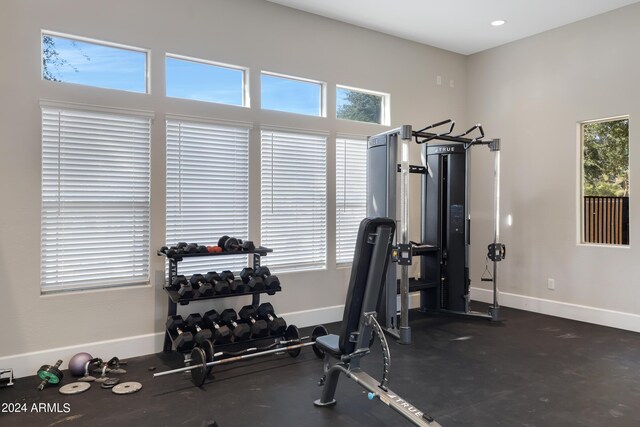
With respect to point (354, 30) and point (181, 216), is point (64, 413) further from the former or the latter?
point (354, 30)

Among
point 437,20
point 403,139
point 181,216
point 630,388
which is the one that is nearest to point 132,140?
point 181,216

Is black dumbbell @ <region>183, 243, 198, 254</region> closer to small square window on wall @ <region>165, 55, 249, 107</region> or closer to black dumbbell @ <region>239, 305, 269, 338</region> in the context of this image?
black dumbbell @ <region>239, 305, 269, 338</region>

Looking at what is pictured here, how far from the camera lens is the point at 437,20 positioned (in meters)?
4.98

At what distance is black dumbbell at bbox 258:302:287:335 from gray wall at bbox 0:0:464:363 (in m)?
0.61

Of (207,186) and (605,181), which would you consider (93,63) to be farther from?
(605,181)

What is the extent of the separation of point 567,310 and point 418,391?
2.93 metres

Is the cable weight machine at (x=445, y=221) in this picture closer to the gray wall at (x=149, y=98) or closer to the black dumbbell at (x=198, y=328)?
the gray wall at (x=149, y=98)

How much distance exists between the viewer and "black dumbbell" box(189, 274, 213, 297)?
354 centimetres

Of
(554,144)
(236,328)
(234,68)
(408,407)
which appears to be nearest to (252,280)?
(236,328)

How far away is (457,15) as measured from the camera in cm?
484

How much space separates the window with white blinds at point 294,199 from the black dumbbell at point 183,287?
1.07 m

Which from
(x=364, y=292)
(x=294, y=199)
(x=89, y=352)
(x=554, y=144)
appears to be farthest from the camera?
(x=554, y=144)

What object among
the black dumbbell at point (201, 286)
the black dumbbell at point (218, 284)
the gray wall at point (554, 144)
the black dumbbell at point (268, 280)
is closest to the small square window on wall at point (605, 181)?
the gray wall at point (554, 144)

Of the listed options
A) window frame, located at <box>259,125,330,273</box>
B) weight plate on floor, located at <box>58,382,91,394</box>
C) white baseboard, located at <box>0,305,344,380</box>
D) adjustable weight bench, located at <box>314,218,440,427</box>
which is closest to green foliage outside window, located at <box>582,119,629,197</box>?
window frame, located at <box>259,125,330,273</box>
